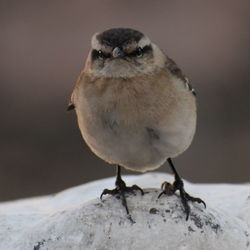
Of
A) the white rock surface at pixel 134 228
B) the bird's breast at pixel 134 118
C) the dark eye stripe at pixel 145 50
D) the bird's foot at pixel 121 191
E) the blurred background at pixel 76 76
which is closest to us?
the white rock surface at pixel 134 228

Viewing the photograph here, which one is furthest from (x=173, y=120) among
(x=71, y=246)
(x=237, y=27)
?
(x=237, y=27)

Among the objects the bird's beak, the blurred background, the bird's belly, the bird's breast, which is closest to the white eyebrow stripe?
the bird's beak

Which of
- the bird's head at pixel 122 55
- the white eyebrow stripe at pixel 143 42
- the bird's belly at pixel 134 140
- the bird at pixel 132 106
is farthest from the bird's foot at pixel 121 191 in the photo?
the white eyebrow stripe at pixel 143 42

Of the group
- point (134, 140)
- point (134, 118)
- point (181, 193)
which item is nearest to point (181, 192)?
point (181, 193)

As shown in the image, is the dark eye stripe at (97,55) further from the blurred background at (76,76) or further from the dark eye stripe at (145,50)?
the blurred background at (76,76)

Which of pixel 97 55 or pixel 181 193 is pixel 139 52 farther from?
pixel 181 193
